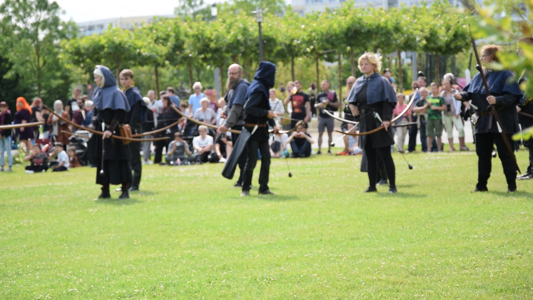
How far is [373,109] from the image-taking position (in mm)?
11297

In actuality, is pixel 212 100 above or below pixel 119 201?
above

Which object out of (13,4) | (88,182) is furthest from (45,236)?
(13,4)

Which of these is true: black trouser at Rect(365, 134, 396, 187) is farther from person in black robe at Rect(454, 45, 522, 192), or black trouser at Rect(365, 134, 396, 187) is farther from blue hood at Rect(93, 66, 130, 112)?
blue hood at Rect(93, 66, 130, 112)

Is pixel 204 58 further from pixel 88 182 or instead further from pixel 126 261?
pixel 126 261

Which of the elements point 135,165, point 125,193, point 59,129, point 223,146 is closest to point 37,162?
point 59,129

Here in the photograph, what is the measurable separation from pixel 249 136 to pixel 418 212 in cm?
387

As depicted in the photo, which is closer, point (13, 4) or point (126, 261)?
point (126, 261)

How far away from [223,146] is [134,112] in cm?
840

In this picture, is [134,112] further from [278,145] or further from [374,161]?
[278,145]

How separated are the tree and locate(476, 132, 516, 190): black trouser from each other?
48.2 m

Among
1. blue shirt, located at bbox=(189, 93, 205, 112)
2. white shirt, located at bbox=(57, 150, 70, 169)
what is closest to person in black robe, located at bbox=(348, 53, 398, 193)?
blue shirt, located at bbox=(189, 93, 205, 112)

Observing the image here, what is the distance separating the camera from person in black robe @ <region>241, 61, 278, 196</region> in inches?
460

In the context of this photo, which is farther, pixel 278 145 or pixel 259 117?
pixel 278 145

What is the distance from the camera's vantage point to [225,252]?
7145mm
